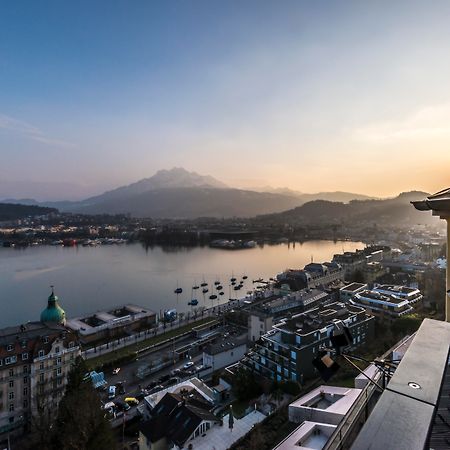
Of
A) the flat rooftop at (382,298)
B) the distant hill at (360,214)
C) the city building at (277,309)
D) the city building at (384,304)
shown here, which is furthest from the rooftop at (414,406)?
the distant hill at (360,214)

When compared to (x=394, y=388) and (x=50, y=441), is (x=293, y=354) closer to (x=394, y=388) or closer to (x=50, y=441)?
(x=50, y=441)

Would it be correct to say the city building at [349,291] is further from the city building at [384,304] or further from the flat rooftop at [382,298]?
the city building at [384,304]

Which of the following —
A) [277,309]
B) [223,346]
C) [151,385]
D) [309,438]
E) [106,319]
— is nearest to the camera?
[309,438]

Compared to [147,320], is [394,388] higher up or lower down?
higher up

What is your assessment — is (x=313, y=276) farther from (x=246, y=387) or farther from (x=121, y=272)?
(x=121, y=272)

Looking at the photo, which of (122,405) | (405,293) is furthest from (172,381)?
(405,293)

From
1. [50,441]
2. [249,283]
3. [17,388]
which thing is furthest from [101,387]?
[249,283]
